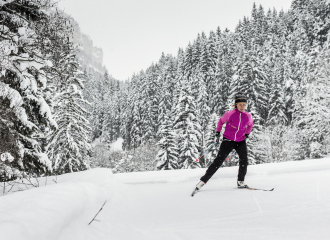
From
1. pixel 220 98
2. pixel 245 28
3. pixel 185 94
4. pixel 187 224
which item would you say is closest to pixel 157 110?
pixel 220 98

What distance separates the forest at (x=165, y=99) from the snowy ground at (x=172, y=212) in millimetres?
2622

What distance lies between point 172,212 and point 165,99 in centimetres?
4337

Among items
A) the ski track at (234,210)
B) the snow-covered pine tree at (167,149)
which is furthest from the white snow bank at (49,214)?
the snow-covered pine tree at (167,149)

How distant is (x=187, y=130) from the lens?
69.0 ft

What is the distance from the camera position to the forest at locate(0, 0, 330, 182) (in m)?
5.29

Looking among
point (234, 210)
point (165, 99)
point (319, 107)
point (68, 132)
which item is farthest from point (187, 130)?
point (165, 99)

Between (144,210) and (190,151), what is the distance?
17.3 meters

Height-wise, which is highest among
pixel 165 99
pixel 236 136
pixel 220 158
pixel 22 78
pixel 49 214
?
pixel 165 99

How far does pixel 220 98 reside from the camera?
40.8m

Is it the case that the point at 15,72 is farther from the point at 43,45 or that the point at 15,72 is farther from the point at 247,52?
the point at 247,52

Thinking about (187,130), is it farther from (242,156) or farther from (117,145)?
(117,145)

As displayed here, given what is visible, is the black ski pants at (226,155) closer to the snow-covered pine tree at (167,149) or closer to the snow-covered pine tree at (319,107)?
the snow-covered pine tree at (167,149)

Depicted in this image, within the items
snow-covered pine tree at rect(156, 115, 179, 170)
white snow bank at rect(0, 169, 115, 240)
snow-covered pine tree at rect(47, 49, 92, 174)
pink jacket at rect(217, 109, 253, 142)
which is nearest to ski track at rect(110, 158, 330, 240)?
white snow bank at rect(0, 169, 115, 240)

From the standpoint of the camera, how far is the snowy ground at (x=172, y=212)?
1.86 meters
